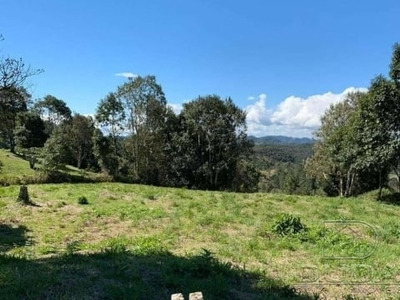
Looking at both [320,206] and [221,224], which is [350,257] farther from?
[320,206]

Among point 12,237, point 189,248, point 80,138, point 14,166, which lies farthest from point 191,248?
point 80,138

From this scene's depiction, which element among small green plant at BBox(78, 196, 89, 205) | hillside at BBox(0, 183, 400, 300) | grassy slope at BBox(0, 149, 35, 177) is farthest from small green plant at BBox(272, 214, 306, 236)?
grassy slope at BBox(0, 149, 35, 177)

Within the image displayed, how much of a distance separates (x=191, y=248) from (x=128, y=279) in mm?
4037

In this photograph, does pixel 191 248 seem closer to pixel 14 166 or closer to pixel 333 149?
pixel 333 149

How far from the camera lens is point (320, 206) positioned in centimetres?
1819

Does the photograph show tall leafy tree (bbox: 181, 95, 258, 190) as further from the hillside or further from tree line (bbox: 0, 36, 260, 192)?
the hillside

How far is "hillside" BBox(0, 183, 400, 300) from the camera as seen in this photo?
677 centimetres

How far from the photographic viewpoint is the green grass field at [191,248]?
22.2 feet

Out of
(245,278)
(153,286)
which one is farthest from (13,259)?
(245,278)

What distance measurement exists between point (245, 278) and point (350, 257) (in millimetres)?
3948

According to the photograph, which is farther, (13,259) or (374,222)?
(374,222)

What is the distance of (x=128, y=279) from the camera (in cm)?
688


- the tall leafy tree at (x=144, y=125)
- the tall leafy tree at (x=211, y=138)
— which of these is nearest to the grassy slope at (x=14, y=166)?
the tall leafy tree at (x=144, y=125)

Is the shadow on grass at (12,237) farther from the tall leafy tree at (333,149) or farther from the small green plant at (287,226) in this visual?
the tall leafy tree at (333,149)
